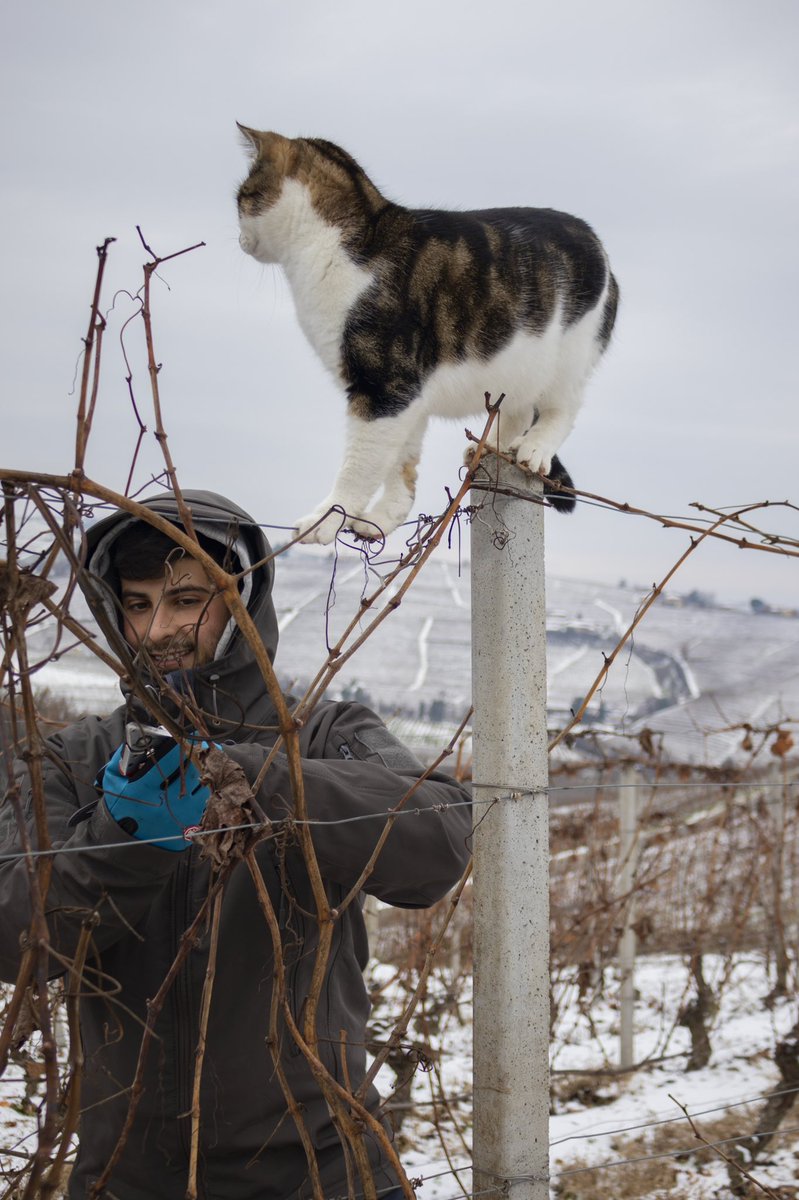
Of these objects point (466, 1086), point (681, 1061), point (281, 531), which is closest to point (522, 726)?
point (281, 531)

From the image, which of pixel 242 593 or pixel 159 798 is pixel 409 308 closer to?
pixel 242 593

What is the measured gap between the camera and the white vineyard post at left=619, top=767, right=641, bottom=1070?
528 cm

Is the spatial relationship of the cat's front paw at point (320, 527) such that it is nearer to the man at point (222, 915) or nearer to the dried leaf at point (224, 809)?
the man at point (222, 915)

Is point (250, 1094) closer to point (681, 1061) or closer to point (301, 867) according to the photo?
point (301, 867)

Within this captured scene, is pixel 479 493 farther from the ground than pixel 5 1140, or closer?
farther from the ground

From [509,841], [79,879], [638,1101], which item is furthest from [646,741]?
[79,879]

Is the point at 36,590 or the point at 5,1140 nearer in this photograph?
the point at 36,590

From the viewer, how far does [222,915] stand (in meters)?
1.72

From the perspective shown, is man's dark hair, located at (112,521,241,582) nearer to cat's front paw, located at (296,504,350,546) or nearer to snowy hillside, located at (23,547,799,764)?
cat's front paw, located at (296,504,350,546)

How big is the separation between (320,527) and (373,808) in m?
0.46

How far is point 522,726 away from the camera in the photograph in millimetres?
1621

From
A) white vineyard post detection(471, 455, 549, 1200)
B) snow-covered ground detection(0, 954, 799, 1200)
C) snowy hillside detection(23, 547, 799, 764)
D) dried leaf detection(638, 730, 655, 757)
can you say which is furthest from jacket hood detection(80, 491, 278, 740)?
snowy hillside detection(23, 547, 799, 764)

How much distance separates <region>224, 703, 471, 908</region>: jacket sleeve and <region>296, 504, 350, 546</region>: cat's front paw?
33 cm

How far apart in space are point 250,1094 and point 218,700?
2.19 feet
